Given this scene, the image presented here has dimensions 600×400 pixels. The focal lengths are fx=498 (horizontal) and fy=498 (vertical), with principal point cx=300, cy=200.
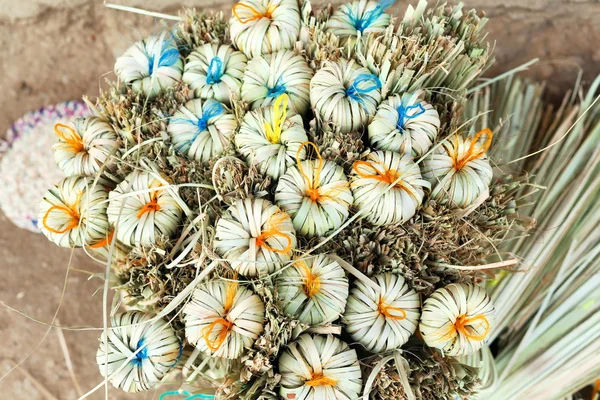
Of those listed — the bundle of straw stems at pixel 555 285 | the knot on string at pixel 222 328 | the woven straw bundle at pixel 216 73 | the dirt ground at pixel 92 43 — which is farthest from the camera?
the dirt ground at pixel 92 43

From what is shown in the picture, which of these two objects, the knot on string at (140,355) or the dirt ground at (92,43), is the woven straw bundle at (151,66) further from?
the dirt ground at (92,43)

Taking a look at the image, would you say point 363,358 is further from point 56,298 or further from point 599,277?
point 56,298

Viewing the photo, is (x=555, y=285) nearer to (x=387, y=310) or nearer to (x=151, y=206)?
(x=387, y=310)

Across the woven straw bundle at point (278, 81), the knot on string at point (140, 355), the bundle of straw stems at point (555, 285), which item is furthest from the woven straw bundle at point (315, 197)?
the bundle of straw stems at point (555, 285)

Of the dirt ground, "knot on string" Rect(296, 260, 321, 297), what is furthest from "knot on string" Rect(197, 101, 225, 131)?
the dirt ground

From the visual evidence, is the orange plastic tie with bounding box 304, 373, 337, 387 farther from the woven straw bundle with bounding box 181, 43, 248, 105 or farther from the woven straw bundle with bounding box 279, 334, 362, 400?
the woven straw bundle with bounding box 181, 43, 248, 105

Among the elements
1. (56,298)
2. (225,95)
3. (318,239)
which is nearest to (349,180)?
(318,239)
